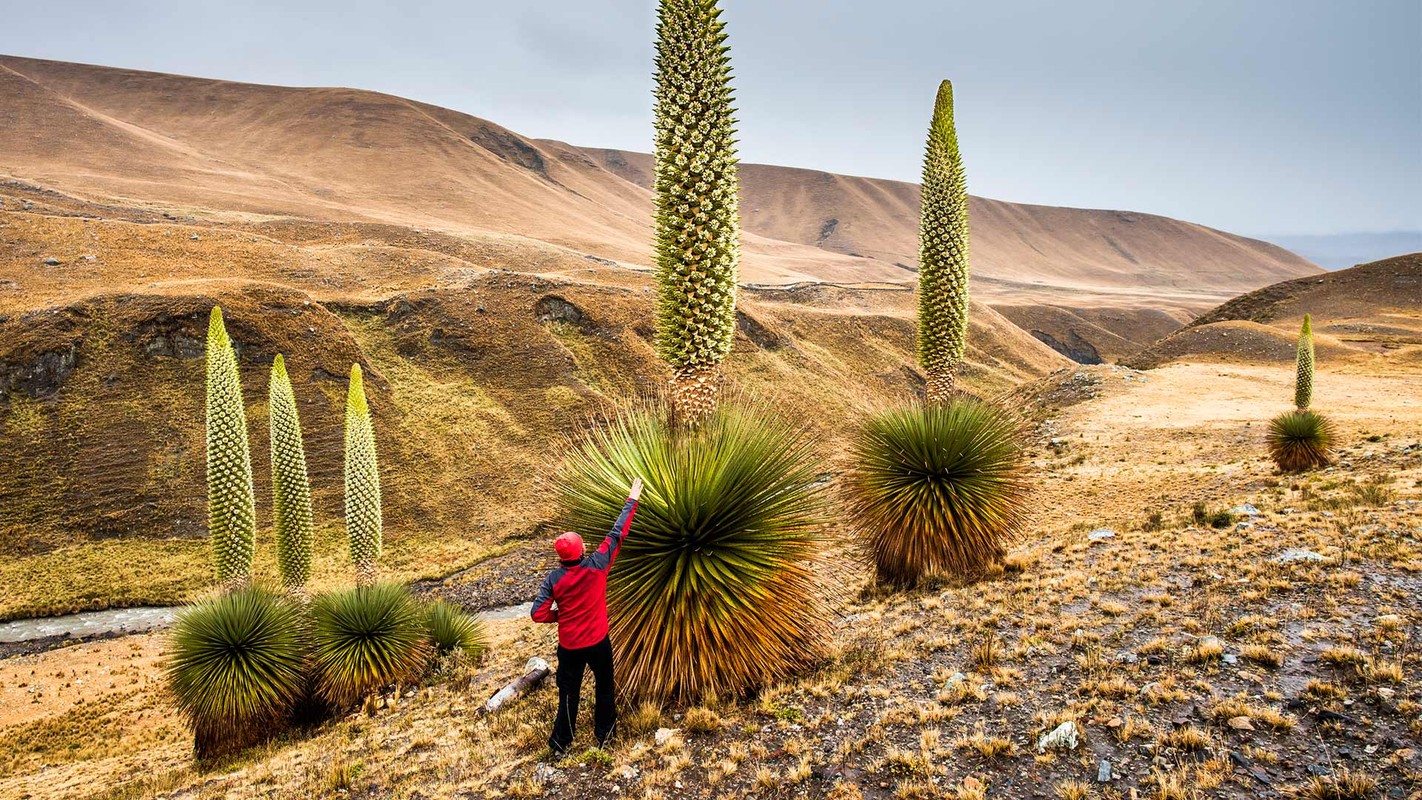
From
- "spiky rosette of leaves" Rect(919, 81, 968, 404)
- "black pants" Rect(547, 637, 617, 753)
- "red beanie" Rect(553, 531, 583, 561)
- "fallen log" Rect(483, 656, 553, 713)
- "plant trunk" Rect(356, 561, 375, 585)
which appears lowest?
"plant trunk" Rect(356, 561, 375, 585)

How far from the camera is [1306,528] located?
29.1 ft

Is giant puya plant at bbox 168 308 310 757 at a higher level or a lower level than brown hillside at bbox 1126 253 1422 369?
lower

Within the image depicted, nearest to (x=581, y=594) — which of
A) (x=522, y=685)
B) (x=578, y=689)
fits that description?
(x=578, y=689)

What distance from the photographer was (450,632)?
13.5 meters

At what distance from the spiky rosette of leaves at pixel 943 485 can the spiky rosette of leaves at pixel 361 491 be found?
11663 millimetres

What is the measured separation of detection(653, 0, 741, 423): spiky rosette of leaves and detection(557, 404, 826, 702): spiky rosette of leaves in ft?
3.17

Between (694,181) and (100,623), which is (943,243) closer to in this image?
(694,181)

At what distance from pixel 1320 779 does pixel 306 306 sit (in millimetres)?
52370

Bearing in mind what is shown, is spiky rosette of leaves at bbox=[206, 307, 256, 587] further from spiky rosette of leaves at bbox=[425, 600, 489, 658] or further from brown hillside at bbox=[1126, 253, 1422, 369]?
brown hillside at bbox=[1126, 253, 1422, 369]

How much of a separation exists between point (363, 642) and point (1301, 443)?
20.7m

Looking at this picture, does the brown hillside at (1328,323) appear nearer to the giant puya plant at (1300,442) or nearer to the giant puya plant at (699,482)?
the giant puya plant at (1300,442)

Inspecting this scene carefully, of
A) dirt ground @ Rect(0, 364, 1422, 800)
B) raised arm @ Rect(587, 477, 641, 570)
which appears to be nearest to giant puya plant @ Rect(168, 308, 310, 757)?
dirt ground @ Rect(0, 364, 1422, 800)

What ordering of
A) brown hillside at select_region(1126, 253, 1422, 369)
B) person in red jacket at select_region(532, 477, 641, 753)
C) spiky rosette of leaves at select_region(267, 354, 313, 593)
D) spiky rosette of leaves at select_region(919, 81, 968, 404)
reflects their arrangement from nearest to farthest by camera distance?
1. person in red jacket at select_region(532, 477, 641, 753)
2. spiky rosette of leaves at select_region(919, 81, 968, 404)
3. spiky rosette of leaves at select_region(267, 354, 313, 593)
4. brown hillside at select_region(1126, 253, 1422, 369)

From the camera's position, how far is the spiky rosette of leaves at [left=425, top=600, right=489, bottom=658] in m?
13.3
